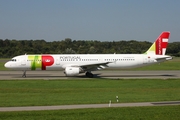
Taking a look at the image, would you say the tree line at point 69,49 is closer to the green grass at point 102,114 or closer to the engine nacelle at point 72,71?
the engine nacelle at point 72,71

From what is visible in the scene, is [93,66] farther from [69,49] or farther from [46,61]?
[69,49]

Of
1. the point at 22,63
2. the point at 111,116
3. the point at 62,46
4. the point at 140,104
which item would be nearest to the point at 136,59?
the point at 22,63

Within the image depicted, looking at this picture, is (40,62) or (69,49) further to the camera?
(69,49)

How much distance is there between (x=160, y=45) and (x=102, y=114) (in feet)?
105

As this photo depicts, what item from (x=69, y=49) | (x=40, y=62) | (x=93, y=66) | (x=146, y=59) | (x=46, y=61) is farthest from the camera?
(x=69, y=49)

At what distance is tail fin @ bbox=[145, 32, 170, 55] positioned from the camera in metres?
45.2

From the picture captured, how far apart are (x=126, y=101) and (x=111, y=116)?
5357 millimetres

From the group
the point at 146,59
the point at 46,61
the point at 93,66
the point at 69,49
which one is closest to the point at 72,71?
the point at 93,66

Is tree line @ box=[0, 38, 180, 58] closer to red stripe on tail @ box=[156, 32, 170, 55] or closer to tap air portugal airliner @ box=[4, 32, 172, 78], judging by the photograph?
tap air portugal airliner @ box=[4, 32, 172, 78]

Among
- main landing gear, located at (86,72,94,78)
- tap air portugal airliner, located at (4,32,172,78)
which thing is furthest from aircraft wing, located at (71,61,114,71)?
main landing gear, located at (86,72,94,78)

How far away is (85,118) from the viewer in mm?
14586

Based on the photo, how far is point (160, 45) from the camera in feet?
149

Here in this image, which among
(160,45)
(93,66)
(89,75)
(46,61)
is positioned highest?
(160,45)

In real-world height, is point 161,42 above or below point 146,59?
above
